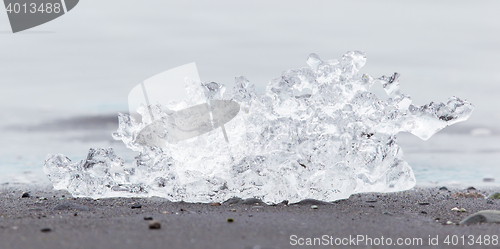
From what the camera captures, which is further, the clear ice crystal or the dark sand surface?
the clear ice crystal

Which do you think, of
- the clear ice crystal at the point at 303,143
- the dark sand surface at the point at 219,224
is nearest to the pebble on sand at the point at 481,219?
the dark sand surface at the point at 219,224

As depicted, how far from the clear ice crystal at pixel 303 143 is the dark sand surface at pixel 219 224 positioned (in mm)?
291

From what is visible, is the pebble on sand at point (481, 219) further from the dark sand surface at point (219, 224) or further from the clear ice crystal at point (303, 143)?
the clear ice crystal at point (303, 143)

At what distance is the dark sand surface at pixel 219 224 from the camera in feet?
10.9

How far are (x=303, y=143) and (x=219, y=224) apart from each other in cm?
209

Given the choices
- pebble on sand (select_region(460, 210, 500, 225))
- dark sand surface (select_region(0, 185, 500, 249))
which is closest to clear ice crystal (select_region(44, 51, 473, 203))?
dark sand surface (select_region(0, 185, 500, 249))

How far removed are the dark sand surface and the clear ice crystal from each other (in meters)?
0.29

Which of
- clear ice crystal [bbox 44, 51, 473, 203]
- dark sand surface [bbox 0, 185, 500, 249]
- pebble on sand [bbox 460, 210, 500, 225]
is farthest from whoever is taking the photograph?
clear ice crystal [bbox 44, 51, 473, 203]

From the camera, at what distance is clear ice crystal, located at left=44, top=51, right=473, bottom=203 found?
5.71m

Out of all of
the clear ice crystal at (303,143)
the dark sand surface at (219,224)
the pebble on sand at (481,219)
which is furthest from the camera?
the clear ice crystal at (303,143)

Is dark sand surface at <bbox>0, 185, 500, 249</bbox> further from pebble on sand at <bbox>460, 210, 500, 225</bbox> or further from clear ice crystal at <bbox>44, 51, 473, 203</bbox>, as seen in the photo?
clear ice crystal at <bbox>44, 51, 473, 203</bbox>

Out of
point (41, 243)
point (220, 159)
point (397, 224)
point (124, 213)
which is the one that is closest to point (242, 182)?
point (220, 159)

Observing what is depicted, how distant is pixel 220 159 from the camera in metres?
5.84

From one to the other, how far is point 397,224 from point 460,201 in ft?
9.72
